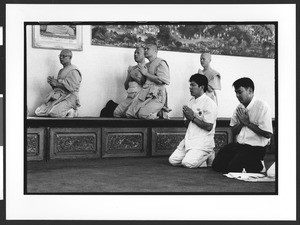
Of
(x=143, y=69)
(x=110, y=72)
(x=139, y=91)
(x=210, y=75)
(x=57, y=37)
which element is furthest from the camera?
(x=110, y=72)

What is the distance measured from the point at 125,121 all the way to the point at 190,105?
887 millimetres

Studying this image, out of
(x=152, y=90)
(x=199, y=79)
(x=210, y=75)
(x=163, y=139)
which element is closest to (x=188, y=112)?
(x=199, y=79)

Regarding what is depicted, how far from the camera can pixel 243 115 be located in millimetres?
5195

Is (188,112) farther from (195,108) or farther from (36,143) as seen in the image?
(36,143)

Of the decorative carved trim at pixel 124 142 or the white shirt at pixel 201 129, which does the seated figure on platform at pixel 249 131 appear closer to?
the white shirt at pixel 201 129

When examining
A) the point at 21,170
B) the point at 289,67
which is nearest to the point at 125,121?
the point at 21,170

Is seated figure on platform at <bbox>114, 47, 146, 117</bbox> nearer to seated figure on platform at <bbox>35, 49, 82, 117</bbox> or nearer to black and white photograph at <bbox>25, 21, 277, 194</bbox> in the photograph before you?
black and white photograph at <bbox>25, 21, 277, 194</bbox>

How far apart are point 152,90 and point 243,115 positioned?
1367mm

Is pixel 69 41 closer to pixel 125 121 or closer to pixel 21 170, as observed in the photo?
pixel 125 121

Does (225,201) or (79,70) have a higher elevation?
(79,70)

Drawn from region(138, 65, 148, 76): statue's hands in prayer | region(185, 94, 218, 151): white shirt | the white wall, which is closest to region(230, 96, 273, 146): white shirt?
region(185, 94, 218, 151): white shirt

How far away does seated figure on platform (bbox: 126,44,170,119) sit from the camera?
5977mm

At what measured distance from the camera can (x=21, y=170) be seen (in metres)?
4.66

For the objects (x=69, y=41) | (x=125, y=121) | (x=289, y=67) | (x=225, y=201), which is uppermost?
(x=69, y=41)
